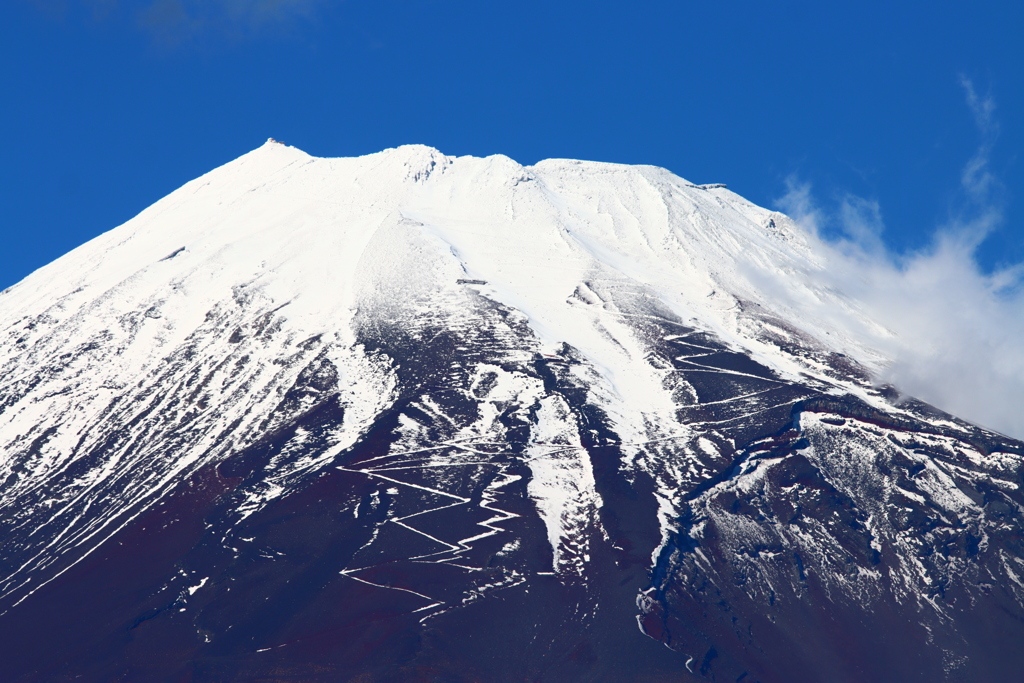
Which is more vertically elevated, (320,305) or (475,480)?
(320,305)

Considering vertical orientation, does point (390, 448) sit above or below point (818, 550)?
below

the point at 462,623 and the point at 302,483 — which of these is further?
the point at 302,483

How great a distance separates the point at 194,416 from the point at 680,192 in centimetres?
8703

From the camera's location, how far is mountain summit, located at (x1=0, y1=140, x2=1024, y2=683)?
7100 cm

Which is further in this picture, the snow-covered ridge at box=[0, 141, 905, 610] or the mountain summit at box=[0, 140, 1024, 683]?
the snow-covered ridge at box=[0, 141, 905, 610]

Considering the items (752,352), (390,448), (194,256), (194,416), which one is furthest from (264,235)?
(752,352)

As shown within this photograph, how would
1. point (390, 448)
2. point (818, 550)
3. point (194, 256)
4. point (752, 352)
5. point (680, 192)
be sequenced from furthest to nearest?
point (680, 192)
point (194, 256)
point (752, 352)
point (390, 448)
point (818, 550)

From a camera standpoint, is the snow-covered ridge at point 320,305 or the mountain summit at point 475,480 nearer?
the mountain summit at point 475,480

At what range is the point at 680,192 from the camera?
6225 inches

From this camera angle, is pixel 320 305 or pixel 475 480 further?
pixel 320 305

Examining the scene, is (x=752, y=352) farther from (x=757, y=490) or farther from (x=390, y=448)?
(x=390, y=448)

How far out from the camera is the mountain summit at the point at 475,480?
7100 centimetres

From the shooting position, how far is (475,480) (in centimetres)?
8269

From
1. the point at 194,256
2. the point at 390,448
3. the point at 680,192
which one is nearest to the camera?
the point at 390,448
